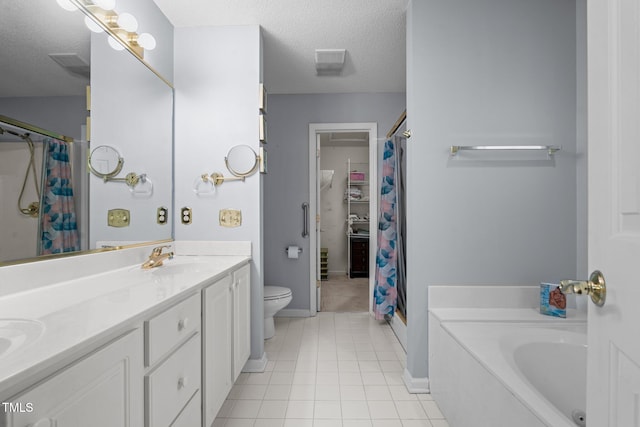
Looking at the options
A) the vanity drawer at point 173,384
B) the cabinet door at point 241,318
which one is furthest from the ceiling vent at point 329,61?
the vanity drawer at point 173,384

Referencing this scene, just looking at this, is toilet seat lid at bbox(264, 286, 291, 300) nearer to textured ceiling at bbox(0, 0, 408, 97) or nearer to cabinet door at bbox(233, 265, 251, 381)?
cabinet door at bbox(233, 265, 251, 381)

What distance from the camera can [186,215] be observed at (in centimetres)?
215

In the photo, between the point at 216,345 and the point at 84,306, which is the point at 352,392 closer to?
the point at 216,345

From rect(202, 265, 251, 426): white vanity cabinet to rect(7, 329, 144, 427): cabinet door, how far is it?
0.50 metres

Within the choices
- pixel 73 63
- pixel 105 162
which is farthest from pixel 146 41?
pixel 105 162

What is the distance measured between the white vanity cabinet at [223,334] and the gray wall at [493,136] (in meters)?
1.10

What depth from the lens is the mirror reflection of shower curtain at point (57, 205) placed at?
1158mm

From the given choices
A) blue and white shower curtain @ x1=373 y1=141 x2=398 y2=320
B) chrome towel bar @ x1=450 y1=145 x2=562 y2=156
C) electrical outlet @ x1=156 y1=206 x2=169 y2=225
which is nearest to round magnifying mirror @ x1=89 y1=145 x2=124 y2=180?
electrical outlet @ x1=156 y1=206 x2=169 y2=225

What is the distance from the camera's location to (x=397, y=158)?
2.91m

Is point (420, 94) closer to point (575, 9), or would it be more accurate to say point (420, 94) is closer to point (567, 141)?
point (567, 141)

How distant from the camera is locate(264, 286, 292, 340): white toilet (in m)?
2.54

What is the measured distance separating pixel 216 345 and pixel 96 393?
31.5 inches

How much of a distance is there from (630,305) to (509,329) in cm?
118

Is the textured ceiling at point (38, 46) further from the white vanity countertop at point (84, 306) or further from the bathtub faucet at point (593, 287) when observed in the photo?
the bathtub faucet at point (593, 287)
